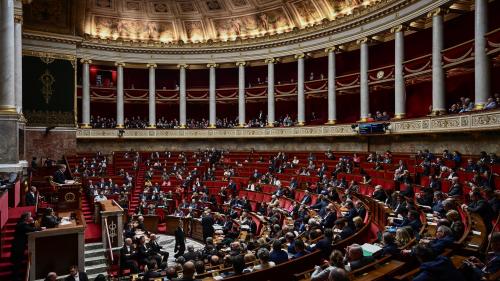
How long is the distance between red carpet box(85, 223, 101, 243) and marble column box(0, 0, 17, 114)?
16.1 ft

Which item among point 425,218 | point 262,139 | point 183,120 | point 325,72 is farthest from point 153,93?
point 425,218

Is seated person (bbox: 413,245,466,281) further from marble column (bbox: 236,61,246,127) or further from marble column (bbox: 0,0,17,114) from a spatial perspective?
marble column (bbox: 236,61,246,127)

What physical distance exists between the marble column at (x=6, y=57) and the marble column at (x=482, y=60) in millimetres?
17611

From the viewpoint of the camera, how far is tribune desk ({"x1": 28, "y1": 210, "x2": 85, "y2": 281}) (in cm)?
1033

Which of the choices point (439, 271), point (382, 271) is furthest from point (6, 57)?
point (439, 271)

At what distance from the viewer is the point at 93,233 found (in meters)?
14.1

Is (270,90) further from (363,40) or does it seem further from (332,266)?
(332,266)

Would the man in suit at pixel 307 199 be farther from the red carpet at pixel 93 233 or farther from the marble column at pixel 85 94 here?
the marble column at pixel 85 94

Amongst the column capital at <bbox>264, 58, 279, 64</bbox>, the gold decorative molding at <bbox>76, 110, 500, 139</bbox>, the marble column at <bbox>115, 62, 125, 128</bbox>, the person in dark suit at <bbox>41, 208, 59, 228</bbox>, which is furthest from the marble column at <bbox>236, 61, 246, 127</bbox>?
the person in dark suit at <bbox>41, 208, 59, 228</bbox>

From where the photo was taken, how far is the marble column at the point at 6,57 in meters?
13.0

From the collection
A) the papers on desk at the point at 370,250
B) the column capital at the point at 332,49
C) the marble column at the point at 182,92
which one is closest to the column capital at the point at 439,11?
the column capital at the point at 332,49

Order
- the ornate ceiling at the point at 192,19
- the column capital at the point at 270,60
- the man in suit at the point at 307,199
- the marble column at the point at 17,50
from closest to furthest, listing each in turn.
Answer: the man in suit at the point at 307,199 → the marble column at the point at 17,50 → the ornate ceiling at the point at 192,19 → the column capital at the point at 270,60

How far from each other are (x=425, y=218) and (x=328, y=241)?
2960 millimetres

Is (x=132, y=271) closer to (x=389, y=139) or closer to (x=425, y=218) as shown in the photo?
(x=425, y=218)
